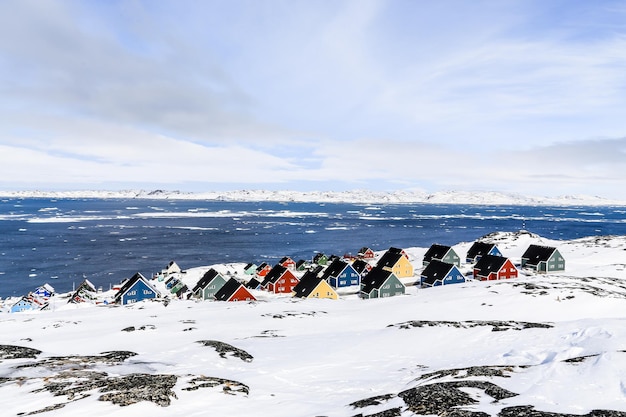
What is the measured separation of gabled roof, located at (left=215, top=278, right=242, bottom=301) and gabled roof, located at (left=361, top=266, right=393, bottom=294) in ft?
68.8

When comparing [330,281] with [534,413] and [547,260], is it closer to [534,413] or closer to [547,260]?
[547,260]

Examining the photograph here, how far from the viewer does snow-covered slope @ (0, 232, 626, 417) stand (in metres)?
12.6

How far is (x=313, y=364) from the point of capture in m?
20.2

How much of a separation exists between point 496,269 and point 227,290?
4734 centimetres

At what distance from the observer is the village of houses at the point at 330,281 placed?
61156mm

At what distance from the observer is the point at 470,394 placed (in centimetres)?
1285

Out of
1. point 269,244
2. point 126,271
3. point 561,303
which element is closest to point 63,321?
point 561,303

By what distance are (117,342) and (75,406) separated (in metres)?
16.4

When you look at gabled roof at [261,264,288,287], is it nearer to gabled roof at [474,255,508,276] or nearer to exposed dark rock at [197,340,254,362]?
gabled roof at [474,255,508,276]

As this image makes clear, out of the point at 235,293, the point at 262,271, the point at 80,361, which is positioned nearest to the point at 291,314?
the point at 235,293

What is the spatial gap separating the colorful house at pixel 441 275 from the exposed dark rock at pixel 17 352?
191 feet

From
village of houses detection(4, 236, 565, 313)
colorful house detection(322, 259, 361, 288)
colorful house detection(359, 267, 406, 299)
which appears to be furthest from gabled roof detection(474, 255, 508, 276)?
colorful house detection(322, 259, 361, 288)

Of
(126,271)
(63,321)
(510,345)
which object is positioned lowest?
(126,271)

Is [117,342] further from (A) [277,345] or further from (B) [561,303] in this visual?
(B) [561,303]
